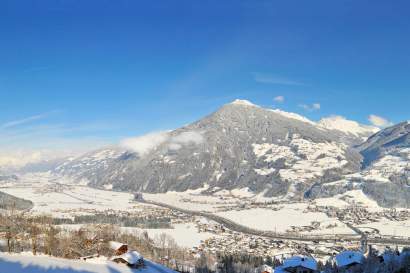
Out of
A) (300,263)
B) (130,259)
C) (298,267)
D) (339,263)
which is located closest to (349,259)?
(339,263)

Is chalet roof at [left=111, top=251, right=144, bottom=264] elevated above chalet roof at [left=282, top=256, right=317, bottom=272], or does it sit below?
above

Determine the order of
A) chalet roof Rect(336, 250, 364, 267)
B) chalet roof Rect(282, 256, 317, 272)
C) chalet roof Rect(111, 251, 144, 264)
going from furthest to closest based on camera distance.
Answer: chalet roof Rect(336, 250, 364, 267) < chalet roof Rect(282, 256, 317, 272) < chalet roof Rect(111, 251, 144, 264)

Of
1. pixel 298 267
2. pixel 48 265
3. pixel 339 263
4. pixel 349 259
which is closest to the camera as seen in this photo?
pixel 48 265

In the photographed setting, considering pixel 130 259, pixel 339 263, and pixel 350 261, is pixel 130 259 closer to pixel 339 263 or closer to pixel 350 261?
pixel 350 261

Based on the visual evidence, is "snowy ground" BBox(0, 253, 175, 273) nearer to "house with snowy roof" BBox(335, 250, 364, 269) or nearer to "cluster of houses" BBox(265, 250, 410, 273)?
"cluster of houses" BBox(265, 250, 410, 273)

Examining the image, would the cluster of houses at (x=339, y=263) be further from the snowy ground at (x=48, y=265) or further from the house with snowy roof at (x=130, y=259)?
the snowy ground at (x=48, y=265)

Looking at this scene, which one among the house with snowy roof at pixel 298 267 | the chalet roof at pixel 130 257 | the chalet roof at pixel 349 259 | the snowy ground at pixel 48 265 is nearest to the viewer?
the snowy ground at pixel 48 265

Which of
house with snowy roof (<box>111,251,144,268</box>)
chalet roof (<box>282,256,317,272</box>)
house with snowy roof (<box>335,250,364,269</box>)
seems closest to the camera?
house with snowy roof (<box>111,251,144,268</box>)

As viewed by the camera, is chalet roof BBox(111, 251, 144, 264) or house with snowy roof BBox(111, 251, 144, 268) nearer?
house with snowy roof BBox(111, 251, 144, 268)

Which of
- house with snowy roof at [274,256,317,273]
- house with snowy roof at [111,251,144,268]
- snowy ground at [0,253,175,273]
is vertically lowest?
house with snowy roof at [274,256,317,273]

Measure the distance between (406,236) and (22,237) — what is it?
167 metres

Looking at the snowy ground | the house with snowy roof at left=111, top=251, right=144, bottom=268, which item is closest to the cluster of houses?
the house with snowy roof at left=111, top=251, right=144, bottom=268

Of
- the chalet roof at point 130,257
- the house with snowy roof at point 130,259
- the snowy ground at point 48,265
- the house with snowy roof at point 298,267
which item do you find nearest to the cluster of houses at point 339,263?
the house with snowy roof at point 298,267

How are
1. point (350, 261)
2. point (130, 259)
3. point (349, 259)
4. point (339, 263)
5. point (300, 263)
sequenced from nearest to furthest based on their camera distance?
point (130, 259) < point (300, 263) < point (350, 261) < point (349, 259) < point (339, 263)
